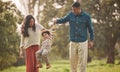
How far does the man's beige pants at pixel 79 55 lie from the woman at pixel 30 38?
1305 millimetres

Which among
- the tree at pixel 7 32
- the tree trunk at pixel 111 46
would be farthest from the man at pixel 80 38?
the tree trunk at pixel 111 46

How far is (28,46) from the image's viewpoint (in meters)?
9.73

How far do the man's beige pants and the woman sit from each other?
131 cm

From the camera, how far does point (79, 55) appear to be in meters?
8.73

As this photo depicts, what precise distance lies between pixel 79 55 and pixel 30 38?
1579mm

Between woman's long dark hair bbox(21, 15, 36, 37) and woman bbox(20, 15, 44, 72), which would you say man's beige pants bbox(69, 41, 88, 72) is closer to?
woman bbox(20, 15, 44, 72)

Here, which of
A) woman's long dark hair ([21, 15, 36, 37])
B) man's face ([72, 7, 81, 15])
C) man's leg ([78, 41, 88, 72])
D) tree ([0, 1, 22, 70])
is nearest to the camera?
man's face ([72, 7, 81, 15])

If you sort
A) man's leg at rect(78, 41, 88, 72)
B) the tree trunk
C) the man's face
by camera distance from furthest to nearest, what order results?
1. the tree trunk
2. man's leg at rect(78, 41, 88, 72)
3. the man's face

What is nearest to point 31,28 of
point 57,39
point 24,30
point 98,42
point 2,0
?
point 24,30

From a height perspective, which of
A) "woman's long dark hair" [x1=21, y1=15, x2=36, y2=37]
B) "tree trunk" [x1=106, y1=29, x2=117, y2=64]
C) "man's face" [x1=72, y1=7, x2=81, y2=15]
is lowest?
"tree trunk" [x1=106, y1=29, x2=117, y2=64]

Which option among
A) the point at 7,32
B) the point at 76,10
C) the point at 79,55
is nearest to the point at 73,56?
the point at 79,55

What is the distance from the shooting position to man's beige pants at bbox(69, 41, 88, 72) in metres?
8.69

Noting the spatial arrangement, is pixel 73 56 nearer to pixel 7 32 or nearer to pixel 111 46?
pixel 7 32

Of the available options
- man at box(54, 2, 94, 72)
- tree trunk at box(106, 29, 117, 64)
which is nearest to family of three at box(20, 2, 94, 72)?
man at box(54, 2, 94, 72)
